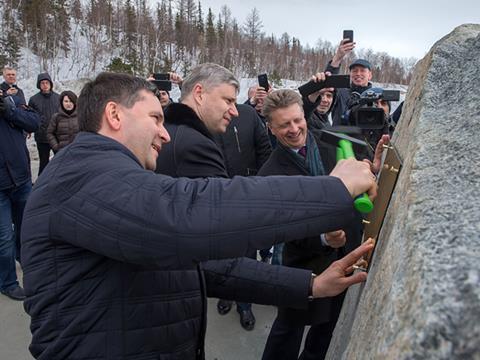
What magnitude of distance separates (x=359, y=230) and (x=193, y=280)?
108cm

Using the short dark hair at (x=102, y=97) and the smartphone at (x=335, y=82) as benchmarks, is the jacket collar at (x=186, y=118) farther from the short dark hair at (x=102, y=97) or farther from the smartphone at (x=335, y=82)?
the smartphone at (x=335, y=82)

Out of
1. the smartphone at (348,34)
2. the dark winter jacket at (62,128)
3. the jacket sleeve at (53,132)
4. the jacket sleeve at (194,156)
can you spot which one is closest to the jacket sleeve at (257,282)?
the jacket sleeve at (194,156)

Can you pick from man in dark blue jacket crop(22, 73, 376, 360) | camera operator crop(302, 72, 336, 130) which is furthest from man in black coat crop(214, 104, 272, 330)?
man in dark blue jacket crop(22, 73, 376, 360)

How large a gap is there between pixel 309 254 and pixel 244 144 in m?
1.47

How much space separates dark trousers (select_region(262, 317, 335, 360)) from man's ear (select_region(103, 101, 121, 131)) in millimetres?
1678

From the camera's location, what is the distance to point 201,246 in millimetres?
818

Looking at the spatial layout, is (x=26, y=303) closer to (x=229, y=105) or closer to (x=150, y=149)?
(x=150, y=149)

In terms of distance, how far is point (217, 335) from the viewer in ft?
10.1

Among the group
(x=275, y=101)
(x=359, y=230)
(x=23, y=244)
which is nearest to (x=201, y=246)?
(x=23, y=244)

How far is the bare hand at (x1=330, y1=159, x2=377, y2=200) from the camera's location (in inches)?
35.8

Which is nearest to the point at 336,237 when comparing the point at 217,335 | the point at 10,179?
the point at 217,335

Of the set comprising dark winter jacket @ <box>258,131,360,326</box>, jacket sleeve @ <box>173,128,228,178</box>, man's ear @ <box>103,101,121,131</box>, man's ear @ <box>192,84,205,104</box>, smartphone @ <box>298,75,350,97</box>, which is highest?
smartphone @ <box>298,75,350,97</box>

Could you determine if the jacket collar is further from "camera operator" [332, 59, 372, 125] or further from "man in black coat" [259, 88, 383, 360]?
"camera operator" [332, 59, 372, 125]

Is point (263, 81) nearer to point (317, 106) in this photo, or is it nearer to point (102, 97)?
point (317, 106)
